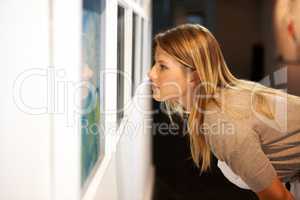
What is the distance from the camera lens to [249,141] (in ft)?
5.50

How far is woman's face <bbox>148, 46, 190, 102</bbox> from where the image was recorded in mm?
1650

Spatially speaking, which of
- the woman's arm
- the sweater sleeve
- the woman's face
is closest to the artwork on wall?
the woman's face

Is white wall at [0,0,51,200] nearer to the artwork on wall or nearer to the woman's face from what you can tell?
the artwork on wall

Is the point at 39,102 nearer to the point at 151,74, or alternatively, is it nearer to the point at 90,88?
the point at 90,88

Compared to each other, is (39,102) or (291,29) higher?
(291,29)

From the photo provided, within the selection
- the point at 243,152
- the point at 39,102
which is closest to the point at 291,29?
the point at 243,152

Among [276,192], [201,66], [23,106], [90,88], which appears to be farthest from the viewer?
[276,192]

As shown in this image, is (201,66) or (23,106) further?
(201,66)

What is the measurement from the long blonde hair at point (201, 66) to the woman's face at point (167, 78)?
1.0 inches

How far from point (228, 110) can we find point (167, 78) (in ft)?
0.93

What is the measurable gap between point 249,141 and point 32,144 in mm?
980

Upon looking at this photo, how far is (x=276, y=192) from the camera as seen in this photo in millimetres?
1748

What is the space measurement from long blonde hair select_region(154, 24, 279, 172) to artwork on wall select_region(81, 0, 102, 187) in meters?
0.50

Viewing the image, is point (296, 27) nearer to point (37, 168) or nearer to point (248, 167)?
point (248, 167)
